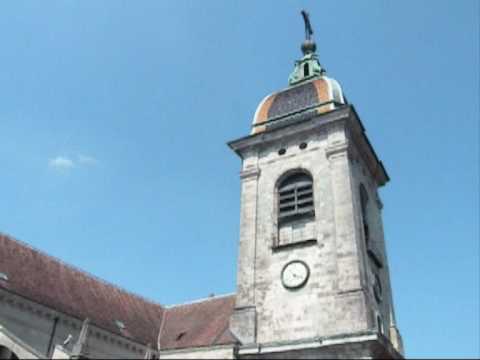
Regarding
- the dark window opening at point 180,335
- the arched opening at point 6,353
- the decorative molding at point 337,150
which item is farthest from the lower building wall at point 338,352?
the decorative molding at point 337,150

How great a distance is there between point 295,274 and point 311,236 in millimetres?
1529

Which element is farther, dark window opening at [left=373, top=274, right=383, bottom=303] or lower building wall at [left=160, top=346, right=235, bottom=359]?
dark window opening at [left=373, top=274, right=383, bottom=303]

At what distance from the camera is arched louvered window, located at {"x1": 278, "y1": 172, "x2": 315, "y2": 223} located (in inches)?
713

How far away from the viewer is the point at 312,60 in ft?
81.9

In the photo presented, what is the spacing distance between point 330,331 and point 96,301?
31.4 ft

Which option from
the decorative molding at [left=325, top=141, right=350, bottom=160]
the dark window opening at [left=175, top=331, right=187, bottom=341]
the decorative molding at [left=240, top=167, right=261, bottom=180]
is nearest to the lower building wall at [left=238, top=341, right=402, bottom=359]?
the dark window opening at [left=175, top=331, right=187, bottom=341]

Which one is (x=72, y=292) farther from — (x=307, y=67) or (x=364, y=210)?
(x=307, y=67)

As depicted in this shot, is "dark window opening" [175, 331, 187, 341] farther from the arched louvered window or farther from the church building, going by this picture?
the arched louvered window

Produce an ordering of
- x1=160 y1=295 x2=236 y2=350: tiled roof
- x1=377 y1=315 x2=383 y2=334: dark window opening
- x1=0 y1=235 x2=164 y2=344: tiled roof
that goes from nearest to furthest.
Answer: x1=377 y1=315 x2=383 y2=334: dark window opening, x1=0 y1=235 x2=164 y2=344: tiled roof, x1=160 y1=295 x2=236 y2=350: tiled roof

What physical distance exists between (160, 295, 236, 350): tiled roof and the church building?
7cm

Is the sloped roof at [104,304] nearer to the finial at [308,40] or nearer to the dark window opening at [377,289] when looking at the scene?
the dark window opening at [377,289]

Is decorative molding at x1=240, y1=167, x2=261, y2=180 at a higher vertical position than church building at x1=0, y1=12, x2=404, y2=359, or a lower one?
higher

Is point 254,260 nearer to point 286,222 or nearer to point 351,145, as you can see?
point 286,222

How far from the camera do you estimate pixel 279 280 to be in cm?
1706
